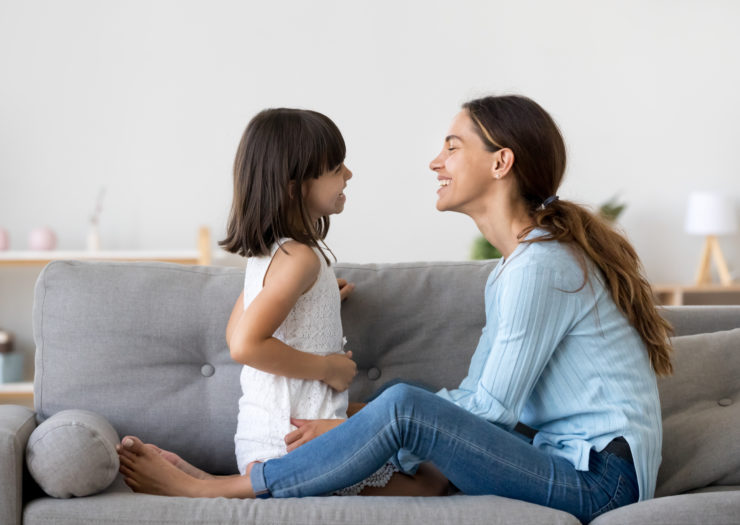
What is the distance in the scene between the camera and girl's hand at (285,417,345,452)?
4.98 feet

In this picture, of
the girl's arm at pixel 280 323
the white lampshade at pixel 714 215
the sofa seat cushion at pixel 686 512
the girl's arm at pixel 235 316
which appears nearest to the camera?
the sofa seat cushion at pixel 686 512

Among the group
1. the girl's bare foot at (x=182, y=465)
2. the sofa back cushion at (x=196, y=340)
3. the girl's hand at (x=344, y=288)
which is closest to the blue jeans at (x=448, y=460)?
the girl's bare foot at (x=182, y=465)

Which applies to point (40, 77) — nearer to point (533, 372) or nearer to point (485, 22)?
point (485, 22)

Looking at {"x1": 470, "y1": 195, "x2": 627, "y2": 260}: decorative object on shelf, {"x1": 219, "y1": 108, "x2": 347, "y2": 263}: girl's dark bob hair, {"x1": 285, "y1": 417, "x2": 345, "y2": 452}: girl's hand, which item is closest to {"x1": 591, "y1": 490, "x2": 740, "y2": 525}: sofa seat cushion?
{"x1": 285, "y1": 417, "x2": 345, "y2": 452}: girl's hand

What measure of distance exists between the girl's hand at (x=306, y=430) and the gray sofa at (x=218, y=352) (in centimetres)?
27

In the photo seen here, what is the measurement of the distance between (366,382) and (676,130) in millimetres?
3220

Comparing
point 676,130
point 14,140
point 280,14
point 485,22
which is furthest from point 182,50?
point 676,130

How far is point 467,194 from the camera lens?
1.67 m

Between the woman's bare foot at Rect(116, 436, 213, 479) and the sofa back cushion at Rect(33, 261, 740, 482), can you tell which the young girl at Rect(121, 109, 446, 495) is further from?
the sofa back cushion at Rect(33, 261, 740, 482)

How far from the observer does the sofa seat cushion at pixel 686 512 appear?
128cm

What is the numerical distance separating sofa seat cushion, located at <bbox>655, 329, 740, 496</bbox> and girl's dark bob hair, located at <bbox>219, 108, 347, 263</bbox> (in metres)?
0.83

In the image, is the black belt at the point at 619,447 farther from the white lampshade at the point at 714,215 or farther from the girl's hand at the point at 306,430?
the white lampshade at the point at 714,215

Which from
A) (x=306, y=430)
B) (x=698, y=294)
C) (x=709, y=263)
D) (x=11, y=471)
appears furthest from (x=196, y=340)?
(x=709, y=263)

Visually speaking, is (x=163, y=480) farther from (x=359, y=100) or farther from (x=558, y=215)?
(x=359, y=100)
